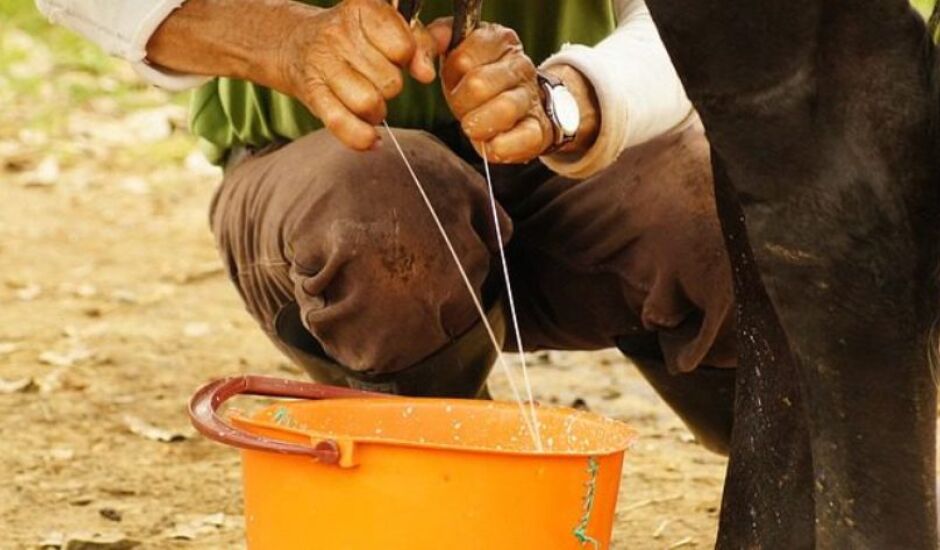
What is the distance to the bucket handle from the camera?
1.83m

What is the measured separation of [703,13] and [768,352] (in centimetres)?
50

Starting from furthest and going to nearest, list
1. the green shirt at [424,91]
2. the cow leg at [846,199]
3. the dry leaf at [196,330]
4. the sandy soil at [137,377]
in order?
the dry leaf at [196,330], the sandy soil at [137,377], the green shirt at [424,91], the cow leg at [846,199]

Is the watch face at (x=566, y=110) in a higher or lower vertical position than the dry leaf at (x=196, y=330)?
higher

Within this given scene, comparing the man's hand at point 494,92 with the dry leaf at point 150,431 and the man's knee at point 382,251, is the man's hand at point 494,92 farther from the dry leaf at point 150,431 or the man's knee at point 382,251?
the dry leaf at point 150,431

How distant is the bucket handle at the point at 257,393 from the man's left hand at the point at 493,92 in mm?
344

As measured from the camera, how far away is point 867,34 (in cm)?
160

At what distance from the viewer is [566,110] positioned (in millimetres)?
2250

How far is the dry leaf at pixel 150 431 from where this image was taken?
11.4ft

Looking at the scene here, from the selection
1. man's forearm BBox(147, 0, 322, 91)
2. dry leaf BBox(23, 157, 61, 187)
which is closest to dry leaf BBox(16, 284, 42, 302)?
dry leaf BBox(23, 157, 61, 187)

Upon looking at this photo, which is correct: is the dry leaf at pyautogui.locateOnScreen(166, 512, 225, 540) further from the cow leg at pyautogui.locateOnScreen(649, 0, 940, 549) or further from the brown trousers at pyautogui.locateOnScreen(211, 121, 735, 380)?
the cow leg at pyautogui.locateOnScreen(649, 0, 940, 549)

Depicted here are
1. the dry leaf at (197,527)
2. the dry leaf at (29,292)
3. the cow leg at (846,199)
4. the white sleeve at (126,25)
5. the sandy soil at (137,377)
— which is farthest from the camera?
the dry leaf at (29,292)

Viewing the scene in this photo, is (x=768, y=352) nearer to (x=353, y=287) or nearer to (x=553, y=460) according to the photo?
(x=553, y=460)

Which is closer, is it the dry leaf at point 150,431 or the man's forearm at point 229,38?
the man's forearm at point 229,38

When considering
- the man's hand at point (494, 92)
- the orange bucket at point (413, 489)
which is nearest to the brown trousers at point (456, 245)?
the man's hand at point (494, 92)
